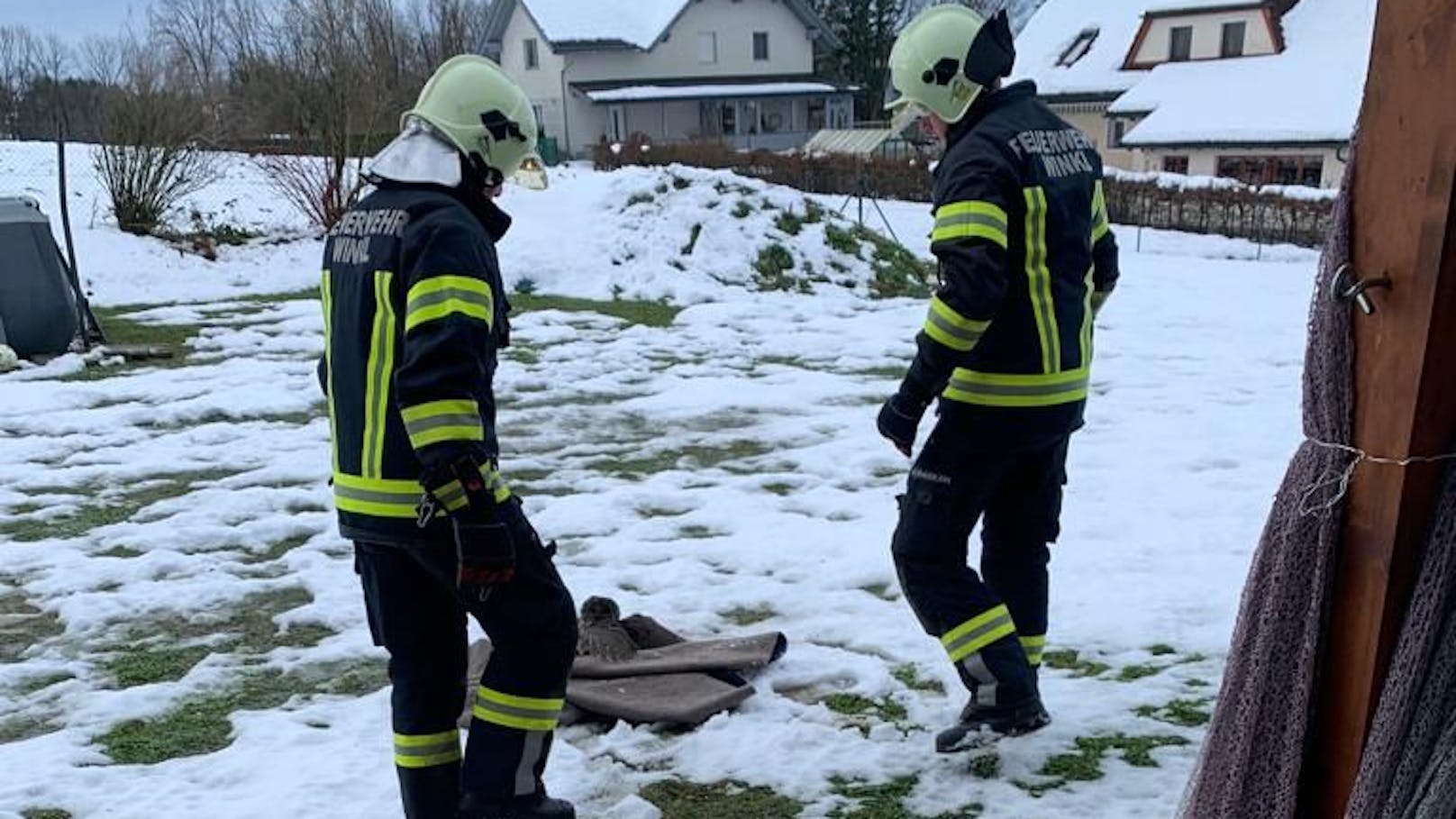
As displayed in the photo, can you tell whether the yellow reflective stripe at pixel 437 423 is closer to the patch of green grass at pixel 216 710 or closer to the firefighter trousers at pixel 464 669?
the firefighter trousers at pixel 464 669

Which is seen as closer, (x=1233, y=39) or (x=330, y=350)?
(x=330, y=350)

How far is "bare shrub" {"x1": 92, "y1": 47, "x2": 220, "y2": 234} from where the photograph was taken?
16531 millimetres

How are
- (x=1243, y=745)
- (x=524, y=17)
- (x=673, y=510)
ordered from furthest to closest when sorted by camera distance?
(x=524, y=17), (x=673, y=510), (x=1243, y=745)

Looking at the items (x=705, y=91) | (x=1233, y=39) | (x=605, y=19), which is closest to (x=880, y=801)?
(x=1233, y=39)

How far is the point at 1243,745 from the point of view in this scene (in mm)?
2037

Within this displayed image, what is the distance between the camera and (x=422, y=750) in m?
3.05

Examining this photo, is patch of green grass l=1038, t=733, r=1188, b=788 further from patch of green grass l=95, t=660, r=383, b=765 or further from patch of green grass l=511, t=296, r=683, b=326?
patch of green grass l=511, t=296, r=683, b=326

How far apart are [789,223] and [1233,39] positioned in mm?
→ 24204

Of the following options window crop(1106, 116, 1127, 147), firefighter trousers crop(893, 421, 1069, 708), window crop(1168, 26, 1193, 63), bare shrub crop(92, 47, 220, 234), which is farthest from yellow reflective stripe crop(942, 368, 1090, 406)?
window crop(1168, 26, 1193, 63)

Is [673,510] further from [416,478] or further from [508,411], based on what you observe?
[416,478]

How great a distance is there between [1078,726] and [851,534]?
2.06 m

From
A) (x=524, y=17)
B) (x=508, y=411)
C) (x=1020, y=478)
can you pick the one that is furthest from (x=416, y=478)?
(x=524, y=17)

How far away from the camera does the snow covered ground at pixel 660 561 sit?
3.59 m

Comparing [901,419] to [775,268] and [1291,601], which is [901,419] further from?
[775,268]
